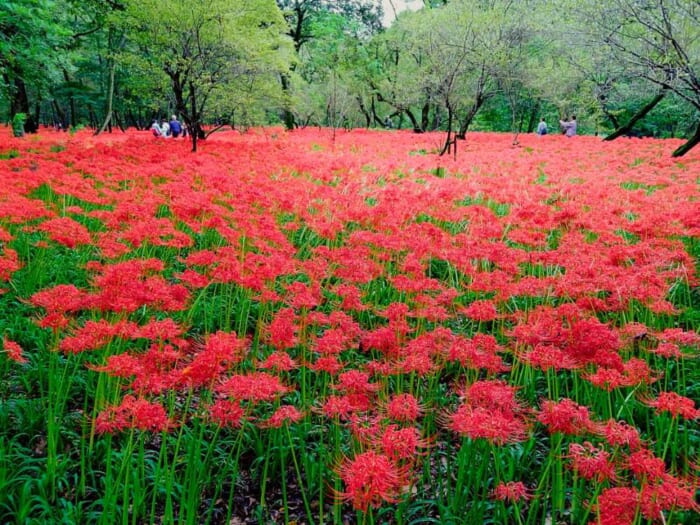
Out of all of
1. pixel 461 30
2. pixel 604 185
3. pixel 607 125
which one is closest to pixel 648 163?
pixel 604 185

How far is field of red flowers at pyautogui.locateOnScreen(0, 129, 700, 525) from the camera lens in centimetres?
206

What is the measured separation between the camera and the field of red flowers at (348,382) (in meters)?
2.06

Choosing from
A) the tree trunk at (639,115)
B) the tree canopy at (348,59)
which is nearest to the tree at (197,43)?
the tree canopy at (348,59)

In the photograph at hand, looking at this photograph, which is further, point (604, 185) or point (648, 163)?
point (648, 163)

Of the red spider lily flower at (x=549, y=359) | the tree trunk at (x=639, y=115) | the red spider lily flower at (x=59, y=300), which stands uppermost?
the tree trunk at (x=639, y=115)

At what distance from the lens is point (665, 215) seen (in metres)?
4.62

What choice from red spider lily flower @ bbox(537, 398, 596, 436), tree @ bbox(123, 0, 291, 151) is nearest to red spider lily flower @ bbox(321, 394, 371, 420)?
red spider lily flower @ bbox(537, 398, 596, 436)

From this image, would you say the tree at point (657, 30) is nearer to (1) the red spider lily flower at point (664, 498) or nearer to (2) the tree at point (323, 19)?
(1) the red spider lily flower at point (664, 498)

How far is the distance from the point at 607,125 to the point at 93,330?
46.6 meters

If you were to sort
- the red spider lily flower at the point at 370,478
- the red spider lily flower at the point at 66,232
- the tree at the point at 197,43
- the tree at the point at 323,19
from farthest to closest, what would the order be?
the tree at the point at 323,19, the tree at the point at 197,43, the red spider lily flower at the point at 66,232, the red spider lily flower at the point at 370,478

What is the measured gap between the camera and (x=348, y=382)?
2236 mm

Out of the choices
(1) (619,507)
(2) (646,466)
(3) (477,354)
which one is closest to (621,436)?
(2) (646,466)

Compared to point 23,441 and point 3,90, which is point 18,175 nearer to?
point 23,441

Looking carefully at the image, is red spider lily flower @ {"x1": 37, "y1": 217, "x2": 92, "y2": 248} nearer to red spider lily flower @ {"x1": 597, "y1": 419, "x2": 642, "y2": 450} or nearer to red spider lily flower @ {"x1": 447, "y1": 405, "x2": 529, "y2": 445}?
red spider lily flower @ {"x1": 447, "y1": 405, "x2": 529, "y2": 445}
